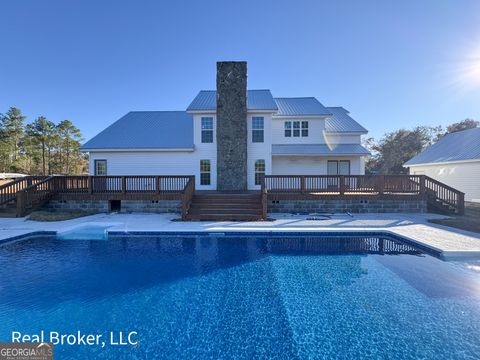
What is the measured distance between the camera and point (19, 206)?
11.5 metres

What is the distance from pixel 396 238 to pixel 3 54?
1331 inches

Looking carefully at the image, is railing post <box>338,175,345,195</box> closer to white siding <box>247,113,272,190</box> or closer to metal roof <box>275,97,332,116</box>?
white siding <box>247,113,272,190</box>

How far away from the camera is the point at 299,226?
9398mm

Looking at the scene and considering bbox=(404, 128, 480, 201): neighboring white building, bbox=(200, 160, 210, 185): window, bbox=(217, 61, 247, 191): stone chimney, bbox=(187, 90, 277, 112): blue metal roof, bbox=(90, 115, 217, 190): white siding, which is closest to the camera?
bbox=(217, 61, 247, 191): stone chimney

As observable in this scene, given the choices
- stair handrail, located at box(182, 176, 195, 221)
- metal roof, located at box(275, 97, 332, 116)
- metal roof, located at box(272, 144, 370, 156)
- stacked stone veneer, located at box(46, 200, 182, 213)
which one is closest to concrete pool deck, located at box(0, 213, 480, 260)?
stair handrail, located at box(182, 176, 195, 221)

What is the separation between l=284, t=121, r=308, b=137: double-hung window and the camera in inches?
687

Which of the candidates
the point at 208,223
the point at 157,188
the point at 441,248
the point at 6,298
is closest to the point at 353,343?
the point at 441,248

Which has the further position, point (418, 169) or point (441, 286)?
point (418, 169)

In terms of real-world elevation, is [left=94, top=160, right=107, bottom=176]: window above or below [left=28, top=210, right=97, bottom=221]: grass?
above

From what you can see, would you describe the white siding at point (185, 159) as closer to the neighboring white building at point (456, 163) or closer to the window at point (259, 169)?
the window at point (259, 169)

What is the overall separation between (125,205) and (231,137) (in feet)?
26.3

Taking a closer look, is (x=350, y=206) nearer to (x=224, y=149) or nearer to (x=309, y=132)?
(x=309, y=132)

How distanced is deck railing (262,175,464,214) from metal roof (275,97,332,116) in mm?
6584

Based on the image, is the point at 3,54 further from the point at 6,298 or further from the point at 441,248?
the point at 441,248
